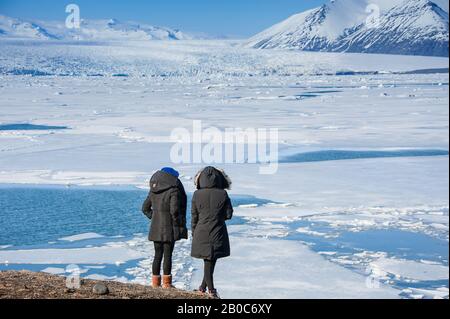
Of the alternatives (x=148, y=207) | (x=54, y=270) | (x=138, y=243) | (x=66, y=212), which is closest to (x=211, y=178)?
(x=148, y=207)

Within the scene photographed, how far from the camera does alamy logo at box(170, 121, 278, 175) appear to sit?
13117mm

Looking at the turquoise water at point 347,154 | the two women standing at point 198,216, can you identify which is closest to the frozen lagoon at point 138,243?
the two women standing at point 198,216

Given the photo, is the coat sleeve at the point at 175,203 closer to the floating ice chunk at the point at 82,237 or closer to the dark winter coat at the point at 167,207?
the dark winter coat at the point at 167,207

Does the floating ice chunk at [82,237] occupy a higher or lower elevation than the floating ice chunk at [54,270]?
higher

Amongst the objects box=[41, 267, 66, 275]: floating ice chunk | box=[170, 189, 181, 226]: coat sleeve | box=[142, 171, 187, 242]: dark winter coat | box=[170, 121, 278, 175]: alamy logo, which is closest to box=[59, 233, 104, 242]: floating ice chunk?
box=[41, 267, 66, 275]: floating ice chunk

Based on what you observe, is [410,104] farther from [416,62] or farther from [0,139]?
[416,62]

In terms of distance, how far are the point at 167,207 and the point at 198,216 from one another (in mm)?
235

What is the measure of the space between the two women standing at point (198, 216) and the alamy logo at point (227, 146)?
720cm

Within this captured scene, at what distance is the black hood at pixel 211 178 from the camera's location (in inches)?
176

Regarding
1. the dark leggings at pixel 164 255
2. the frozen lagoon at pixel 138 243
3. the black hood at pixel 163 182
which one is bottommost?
the frozen lagoon at pixel 138 243

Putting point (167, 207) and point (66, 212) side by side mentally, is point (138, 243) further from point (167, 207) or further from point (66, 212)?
point (167, 207)

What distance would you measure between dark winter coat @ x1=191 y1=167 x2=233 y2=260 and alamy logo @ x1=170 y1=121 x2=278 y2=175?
289 inches

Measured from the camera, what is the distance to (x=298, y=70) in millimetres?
A: 58750

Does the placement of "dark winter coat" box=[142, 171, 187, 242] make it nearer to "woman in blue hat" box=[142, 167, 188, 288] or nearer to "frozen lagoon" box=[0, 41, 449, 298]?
"woman in blue hat" box=[142, 167, 188, 288]
